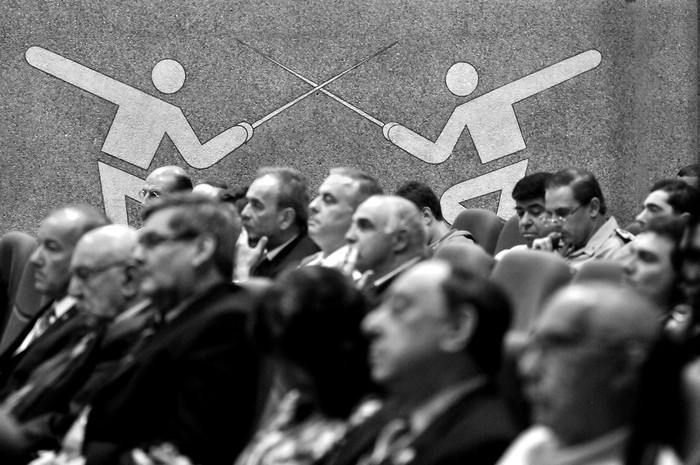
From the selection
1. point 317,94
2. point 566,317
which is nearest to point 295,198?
point 317,94

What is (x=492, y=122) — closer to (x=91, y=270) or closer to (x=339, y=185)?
(x=339, y=185)

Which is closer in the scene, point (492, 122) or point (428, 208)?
point (428, 208)

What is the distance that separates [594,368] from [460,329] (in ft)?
0.96

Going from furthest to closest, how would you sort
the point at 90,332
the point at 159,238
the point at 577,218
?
1. the point at 577,218
2. the point at 90,332
3. the point at 159,238

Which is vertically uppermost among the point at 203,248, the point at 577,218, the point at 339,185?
the point at 203,248

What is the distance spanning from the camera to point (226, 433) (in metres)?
2.18

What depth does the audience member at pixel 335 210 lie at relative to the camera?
3590mm

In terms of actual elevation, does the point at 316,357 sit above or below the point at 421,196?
above

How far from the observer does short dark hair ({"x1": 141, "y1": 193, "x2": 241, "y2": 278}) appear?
2398 millimetres

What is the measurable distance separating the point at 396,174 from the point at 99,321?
2.94m

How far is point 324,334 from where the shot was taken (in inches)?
74.7

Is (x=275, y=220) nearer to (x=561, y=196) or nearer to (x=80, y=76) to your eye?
(x=561, y=196)

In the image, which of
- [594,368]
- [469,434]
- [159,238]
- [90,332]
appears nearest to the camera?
[594,368]

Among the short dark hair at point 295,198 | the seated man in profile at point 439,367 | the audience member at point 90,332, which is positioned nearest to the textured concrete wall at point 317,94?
the short dark hair at point 295,198
